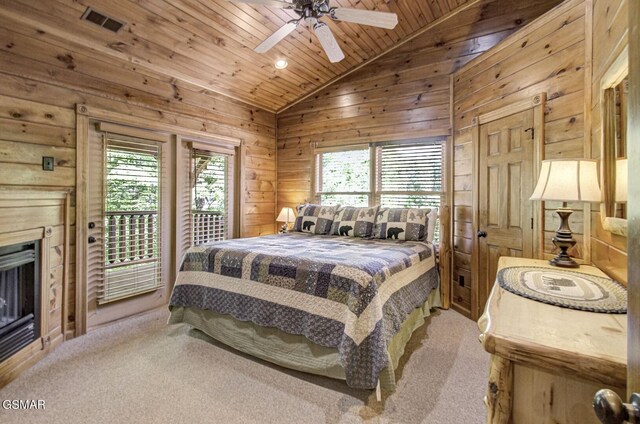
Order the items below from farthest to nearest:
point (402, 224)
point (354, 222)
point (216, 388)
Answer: point (354, 222)
point (402, 224)
point (216, 388)

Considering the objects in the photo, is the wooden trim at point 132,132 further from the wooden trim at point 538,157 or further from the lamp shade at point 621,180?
the lamp shade at point 621,180

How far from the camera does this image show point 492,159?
3033 millimetres

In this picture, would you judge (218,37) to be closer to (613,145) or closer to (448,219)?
(448,219)

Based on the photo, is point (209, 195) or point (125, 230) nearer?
point (125, 230)

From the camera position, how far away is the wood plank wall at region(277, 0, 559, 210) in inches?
132

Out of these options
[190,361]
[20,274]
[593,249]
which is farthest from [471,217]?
[20,274]

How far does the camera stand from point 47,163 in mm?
2574

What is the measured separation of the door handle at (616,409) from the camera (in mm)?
485

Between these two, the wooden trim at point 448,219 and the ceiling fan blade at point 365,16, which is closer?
the ceiling fan blade at point 365,16

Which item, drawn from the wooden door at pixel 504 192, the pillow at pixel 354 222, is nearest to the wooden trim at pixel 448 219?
the wooden door at pixel 504 192

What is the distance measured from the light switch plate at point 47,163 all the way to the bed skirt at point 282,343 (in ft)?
5.17

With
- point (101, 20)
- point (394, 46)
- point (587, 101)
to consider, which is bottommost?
point (587, 101)

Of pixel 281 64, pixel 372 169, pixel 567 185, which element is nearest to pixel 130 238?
pixel 281 64

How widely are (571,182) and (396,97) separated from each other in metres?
2.76
